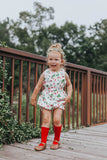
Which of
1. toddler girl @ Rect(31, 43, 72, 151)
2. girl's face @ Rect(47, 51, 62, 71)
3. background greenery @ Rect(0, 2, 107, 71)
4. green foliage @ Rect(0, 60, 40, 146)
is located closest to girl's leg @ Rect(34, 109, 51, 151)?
toddler girl @ Rect(31, 43, 72, 151)

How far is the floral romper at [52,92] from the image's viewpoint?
2232 millimetres

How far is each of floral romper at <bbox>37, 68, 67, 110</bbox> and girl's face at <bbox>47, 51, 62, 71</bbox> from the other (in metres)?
0.05

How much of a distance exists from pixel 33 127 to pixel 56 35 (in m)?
22.9

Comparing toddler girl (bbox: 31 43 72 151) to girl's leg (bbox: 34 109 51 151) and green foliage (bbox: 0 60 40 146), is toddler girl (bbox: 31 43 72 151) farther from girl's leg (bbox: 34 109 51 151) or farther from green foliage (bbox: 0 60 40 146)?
green foliage (bbox: 0 60 40 146)

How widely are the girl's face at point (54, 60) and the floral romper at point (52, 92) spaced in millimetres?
54

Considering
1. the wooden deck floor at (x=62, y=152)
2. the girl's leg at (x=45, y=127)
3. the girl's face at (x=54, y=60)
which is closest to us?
the wooden deck floor at (x=62, y=152)

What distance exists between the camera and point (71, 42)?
24.9m

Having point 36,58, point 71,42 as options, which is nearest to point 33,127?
point 36,58

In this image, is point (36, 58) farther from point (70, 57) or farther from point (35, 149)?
point (70, 57)

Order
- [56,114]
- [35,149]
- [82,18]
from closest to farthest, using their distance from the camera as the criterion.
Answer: [35,149] → [56,114] → [82,18]

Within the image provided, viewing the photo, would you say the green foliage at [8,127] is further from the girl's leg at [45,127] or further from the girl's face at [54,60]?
the girl's face at [54,60]

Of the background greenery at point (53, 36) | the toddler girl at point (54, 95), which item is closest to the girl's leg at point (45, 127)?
the toddler girl at point (54, 95)

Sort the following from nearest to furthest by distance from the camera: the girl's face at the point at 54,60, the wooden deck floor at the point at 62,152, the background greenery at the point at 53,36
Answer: the wooden deck floor at the point at 62,152, the girl's face at the point at 54,60, the background greenery at the point at 53,36

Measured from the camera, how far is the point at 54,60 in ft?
7.44
